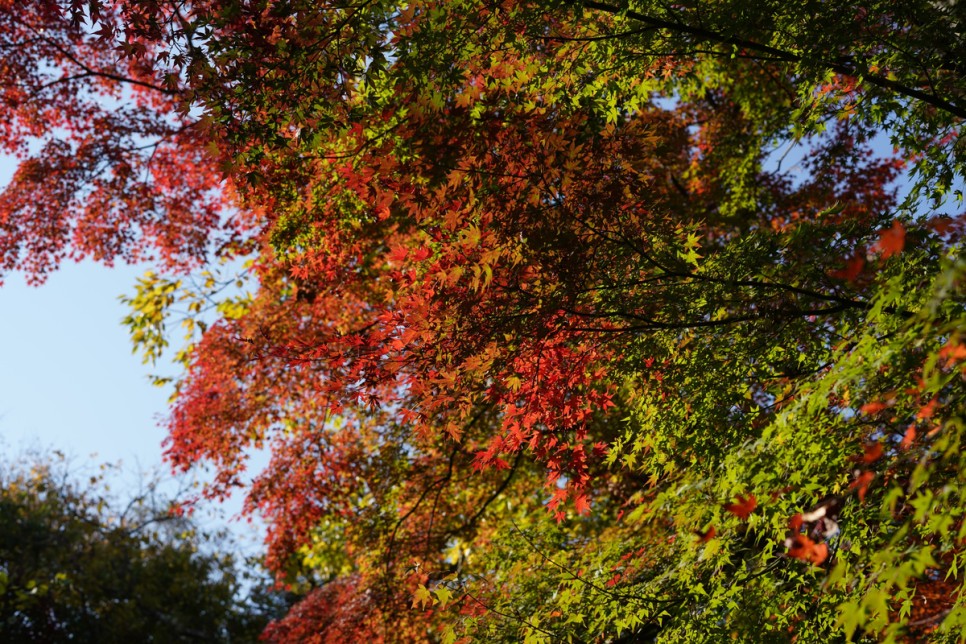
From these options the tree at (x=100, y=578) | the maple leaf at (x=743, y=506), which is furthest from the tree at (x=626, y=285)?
the tree at (x=100, y=578)

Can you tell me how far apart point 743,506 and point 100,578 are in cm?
1763

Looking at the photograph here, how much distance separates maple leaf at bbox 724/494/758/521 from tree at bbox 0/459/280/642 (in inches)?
618

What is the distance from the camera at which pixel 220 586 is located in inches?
744

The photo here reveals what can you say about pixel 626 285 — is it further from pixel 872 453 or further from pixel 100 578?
pixel 100 578

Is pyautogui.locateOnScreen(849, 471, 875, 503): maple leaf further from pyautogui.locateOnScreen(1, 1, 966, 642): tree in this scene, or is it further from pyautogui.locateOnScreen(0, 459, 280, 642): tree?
pyautogui.locateOnScreen(0, 459, 280, 642): tree

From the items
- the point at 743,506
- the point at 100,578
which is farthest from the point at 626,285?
the point at 100,578

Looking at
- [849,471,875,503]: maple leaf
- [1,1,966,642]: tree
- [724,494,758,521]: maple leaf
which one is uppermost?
[1,1,966,642]: tree

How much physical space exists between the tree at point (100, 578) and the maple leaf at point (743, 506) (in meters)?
15.7

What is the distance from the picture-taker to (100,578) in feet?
56.4

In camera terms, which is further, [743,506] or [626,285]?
[626,285]

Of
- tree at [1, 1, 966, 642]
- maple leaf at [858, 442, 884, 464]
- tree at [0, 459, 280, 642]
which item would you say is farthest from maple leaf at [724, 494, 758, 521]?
tree at [0, 459, 280, 642]

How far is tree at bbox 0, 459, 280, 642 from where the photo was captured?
16828 mm

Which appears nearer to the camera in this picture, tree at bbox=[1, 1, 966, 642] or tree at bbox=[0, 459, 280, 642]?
tree at bbox=[1, 1, 966, 642]

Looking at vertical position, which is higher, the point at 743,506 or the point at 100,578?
the point at 100,578
